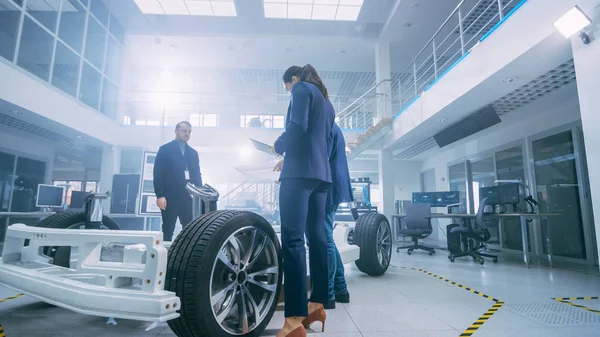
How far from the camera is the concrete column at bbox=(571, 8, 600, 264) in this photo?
8.79 feet

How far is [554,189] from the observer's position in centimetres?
590

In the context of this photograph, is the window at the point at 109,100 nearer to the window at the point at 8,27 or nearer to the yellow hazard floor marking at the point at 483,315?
the window at the point at 8,27

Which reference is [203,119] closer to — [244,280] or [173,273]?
[244,280]

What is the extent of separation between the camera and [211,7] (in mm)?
7953

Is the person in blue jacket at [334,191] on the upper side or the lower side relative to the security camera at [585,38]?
lower

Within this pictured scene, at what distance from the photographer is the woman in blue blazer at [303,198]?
154cm

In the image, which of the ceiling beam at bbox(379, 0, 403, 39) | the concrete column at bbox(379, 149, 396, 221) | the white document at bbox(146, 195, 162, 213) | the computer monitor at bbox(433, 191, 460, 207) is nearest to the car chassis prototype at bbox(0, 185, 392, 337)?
the white document at bbox(146, 195, 162, 213)

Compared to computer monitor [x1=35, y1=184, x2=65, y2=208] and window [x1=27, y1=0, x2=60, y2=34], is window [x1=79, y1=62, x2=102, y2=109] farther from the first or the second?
computer monitor [x1=35, y1=184, x2=65, y2=208]

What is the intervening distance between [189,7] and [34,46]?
12.8 ft

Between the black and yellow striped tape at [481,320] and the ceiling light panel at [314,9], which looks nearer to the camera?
the black and yellow striped tape at [481,320]

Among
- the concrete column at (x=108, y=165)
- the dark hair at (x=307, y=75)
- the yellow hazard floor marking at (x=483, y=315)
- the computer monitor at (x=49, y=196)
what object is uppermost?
the concrete column at (x=108, y=165)

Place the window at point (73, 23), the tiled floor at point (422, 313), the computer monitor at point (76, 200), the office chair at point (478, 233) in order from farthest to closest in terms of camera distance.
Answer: the window at point (73, 23) < the computer monitor at point (76, 200) < the office chair at point (478, 233) < the tiled floor at point (422, 313)

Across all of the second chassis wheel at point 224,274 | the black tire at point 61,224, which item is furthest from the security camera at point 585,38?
the black tire at point 61,224

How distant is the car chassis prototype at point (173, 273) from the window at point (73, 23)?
26.6 ft
